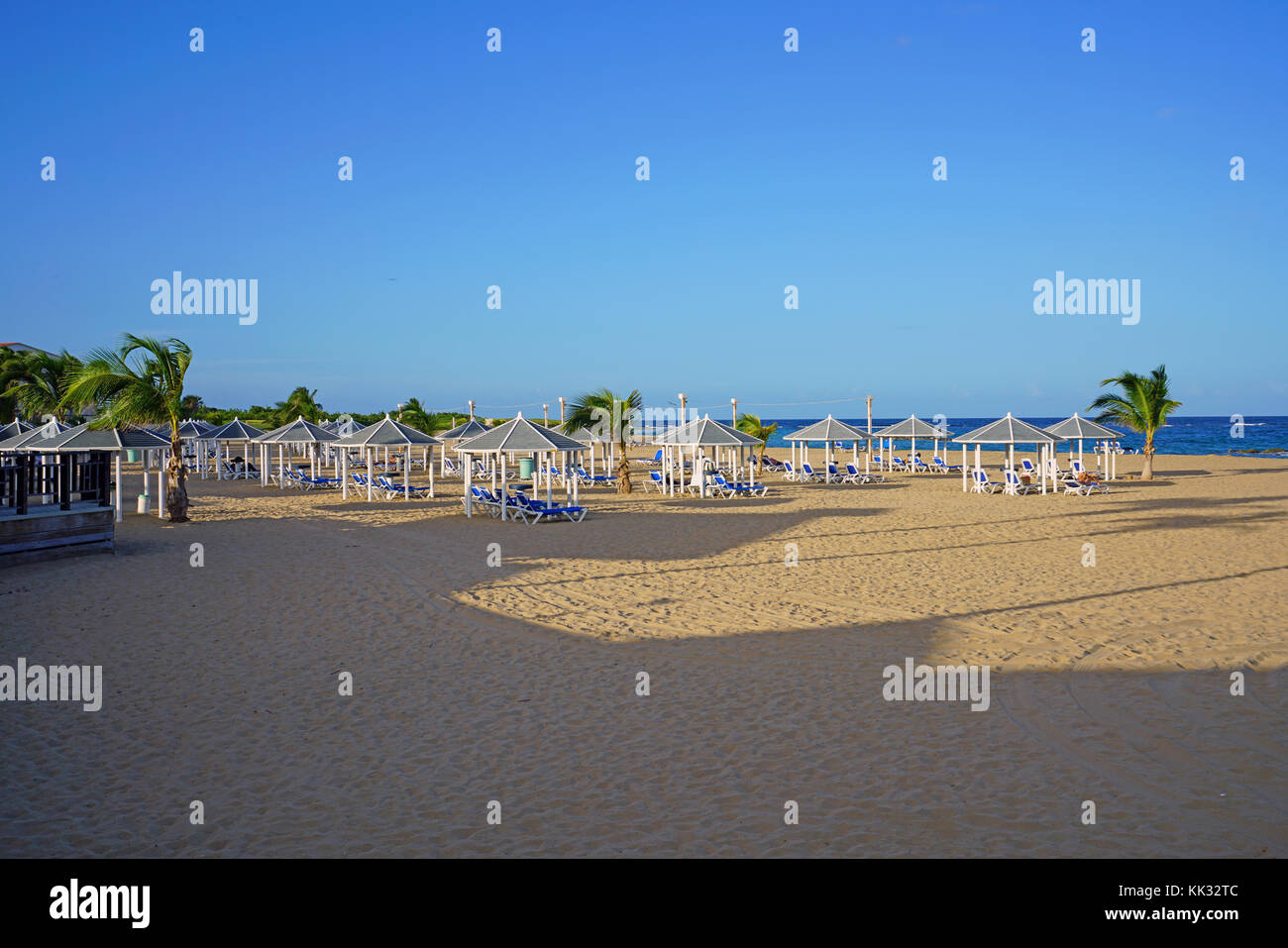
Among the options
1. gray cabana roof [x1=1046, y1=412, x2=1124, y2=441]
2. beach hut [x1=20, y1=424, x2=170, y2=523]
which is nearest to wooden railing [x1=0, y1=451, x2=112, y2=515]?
beach hut [x1=20, y1=424, x2=170, y2=523]

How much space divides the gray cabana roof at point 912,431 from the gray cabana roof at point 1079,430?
5.88 m

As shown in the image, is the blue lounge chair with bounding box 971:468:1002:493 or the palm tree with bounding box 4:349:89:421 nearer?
the palm tree with bounding box 4:349:89:421

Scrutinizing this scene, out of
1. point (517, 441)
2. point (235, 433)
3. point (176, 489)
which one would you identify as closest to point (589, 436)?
point (517, 441)

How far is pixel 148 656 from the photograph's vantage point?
697cm

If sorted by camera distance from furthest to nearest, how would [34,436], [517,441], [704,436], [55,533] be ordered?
[704,436]
[517,441]
[34,436]
[55,533]

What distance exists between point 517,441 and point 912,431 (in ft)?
77.7

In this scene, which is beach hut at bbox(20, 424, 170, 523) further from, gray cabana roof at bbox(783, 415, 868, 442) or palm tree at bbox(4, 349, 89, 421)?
gray cabana roof at bbox(783, 415, 868, 442)

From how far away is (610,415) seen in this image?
2442 cm

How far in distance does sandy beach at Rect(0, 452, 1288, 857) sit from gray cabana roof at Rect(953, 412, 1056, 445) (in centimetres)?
1238

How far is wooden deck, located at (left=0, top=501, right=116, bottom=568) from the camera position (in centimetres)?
1141

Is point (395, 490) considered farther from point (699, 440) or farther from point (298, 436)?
point (699, 440)
